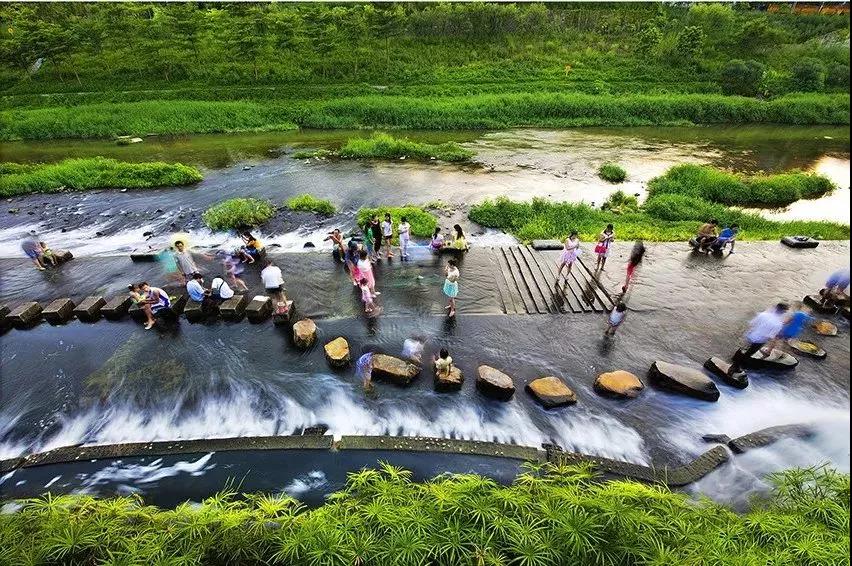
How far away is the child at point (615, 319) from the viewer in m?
9.48

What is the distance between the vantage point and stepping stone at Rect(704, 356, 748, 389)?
878cm

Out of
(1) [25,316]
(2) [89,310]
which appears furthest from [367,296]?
(1) [25,316]

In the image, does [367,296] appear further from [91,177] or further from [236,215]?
[91,177]

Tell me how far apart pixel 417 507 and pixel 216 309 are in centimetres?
798

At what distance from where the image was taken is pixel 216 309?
11008 millimetres

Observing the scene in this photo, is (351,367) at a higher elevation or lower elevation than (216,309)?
lower

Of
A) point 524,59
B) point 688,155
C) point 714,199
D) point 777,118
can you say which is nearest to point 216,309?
point 714,199

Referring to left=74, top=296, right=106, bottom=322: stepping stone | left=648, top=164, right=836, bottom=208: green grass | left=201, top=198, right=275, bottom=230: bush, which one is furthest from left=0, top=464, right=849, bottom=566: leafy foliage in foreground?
left=648, top=164, right=836, bottom=208: green grass

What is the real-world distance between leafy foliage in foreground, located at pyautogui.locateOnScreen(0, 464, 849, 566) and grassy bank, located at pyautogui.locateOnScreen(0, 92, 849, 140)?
33.7 metres

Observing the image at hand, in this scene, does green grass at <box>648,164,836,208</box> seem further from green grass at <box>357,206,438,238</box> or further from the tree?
the tree

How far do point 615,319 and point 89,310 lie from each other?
13.2m

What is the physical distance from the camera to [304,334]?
9836mm

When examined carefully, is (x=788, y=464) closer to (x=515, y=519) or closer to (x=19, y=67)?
(x=515, y=519)

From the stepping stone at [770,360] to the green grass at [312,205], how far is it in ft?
50.9
